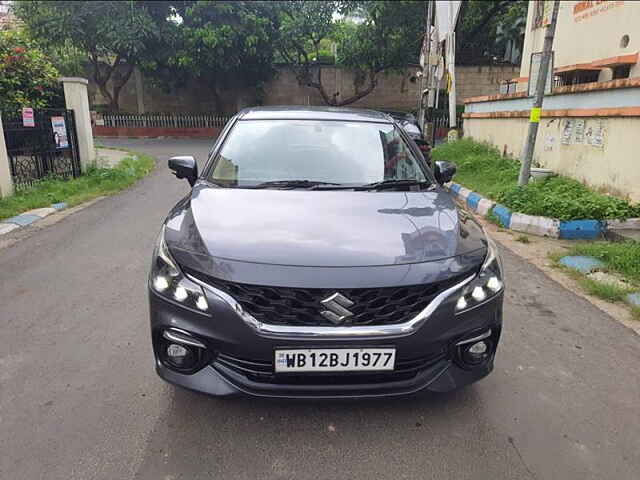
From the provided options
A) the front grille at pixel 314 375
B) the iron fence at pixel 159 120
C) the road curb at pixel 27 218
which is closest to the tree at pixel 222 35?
→ the iron fence at pixel 159 120

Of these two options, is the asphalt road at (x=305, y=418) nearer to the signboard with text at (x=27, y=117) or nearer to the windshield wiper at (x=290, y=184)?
the windshield wiper at (x=290, y=184)

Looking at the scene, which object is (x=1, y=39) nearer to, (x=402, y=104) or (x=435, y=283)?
(x=435, y=283)

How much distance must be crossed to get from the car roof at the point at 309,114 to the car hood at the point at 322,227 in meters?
1.02

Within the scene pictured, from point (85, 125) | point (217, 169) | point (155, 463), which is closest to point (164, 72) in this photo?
point (85, 125)

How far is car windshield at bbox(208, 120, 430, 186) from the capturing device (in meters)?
3.18

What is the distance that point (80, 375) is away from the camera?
2.79 meters

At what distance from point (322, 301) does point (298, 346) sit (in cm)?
22

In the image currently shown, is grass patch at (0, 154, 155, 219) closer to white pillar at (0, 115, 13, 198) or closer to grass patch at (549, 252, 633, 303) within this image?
white pillar at (0, 115, 13, 198)

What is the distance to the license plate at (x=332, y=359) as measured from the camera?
6.72 feet

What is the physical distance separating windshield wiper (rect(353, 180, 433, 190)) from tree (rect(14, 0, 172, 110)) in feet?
63.0

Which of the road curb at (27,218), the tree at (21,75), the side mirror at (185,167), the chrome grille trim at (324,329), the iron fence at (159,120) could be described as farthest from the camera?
the iron fence at (159,120)

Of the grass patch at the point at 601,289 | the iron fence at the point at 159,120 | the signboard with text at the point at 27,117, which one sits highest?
the signboard with text at the point at 27,117

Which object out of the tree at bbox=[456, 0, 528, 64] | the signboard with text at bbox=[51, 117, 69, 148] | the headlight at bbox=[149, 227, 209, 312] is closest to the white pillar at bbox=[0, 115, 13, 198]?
→ the signboard with text at bbox=[51, 117, 69, 148]

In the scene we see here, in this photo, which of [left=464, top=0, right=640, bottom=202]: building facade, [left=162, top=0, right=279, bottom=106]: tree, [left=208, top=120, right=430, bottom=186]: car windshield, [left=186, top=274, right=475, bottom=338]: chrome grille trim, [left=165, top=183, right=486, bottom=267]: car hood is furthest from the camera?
[left=162, top=0, right=279, bottom=106]: tree
